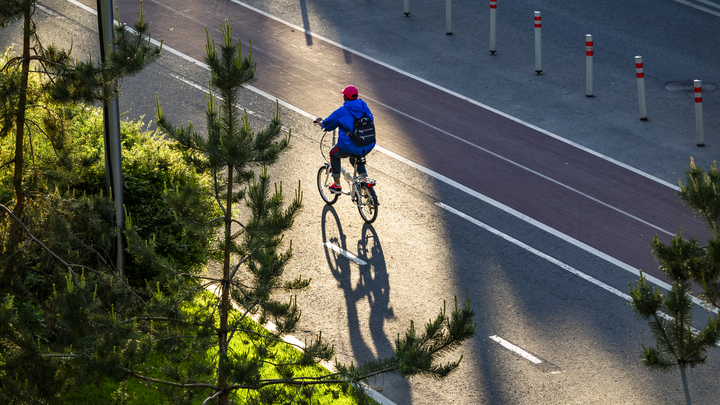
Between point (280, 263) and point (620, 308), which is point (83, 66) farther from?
point (620, 308)

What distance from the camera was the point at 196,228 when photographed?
568 centimetres

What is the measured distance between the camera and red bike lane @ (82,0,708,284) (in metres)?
12.2

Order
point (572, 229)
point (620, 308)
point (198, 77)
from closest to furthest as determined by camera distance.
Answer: point (620, 308)
point (572, 229)
point (198, 77)

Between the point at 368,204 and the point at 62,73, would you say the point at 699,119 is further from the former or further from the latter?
the point at 62,73

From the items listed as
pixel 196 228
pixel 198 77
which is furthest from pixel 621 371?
pixel 198 77

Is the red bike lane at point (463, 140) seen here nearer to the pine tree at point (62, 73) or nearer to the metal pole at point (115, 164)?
the metal pole at point (115, 164)

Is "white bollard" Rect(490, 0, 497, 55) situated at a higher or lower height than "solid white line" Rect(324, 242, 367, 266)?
higher

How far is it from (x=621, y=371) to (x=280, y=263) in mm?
5223

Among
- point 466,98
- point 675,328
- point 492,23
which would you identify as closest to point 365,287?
point 675,328

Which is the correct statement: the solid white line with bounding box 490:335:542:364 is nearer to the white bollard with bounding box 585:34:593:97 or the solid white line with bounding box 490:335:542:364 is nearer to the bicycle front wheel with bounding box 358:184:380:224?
the bicycle front wheel with bounding box 358:184:380:224

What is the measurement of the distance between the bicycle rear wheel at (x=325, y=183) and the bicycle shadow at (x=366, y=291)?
18cm

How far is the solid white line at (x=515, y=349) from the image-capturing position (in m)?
9.37

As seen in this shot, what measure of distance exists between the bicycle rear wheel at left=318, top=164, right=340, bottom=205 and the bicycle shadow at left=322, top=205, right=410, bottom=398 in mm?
184

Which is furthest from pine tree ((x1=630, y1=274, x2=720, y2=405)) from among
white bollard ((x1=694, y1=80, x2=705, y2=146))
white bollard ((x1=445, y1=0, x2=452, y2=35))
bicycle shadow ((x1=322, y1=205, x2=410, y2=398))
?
white bollard ((x1=445, y1=0, x2=452, y2=35))
